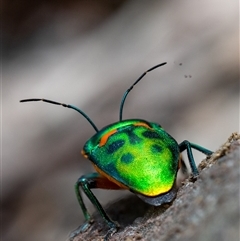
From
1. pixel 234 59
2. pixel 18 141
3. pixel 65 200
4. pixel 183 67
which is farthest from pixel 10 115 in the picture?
pixel 234 59

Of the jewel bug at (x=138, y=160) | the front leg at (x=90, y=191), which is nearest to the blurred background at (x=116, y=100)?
the front leg at (x=90, y=191)

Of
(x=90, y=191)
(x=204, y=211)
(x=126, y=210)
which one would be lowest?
(x=126, y=210)

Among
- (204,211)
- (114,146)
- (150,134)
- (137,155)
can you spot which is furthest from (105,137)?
(204,211)

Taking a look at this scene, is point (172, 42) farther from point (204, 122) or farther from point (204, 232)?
point (204, 232)

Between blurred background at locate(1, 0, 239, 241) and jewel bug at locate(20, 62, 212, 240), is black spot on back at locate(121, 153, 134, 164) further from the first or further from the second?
blurred background at locate(1, 0, 239, 241)

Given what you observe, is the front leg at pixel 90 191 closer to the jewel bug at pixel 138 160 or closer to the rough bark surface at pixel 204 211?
the jewel bug at pixel 138 160

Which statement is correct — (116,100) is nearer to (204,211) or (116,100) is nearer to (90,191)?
(90,191)
